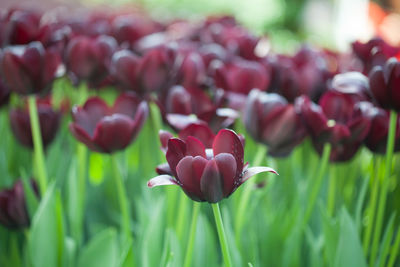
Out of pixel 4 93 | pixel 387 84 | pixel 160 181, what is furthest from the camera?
pixel 4 93

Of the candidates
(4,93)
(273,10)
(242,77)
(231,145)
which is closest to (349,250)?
(231,145)

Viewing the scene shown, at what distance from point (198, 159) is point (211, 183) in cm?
3

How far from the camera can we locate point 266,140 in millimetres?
789

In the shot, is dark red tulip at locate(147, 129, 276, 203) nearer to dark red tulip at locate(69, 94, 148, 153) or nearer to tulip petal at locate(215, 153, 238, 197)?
tulip petal at locate(215, 153, 238, 197)

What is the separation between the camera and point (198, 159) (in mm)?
533

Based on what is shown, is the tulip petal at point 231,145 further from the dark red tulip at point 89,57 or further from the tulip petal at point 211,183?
the dark red tulip at point 89,57

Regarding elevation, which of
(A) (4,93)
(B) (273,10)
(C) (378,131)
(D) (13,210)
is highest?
(C) (378,131)

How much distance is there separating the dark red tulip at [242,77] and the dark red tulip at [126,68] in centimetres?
17

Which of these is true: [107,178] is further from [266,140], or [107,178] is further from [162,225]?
[266,140]

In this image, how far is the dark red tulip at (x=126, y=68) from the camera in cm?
91

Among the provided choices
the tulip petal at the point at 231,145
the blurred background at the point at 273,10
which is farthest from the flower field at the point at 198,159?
the blurred background at the point at 273,10

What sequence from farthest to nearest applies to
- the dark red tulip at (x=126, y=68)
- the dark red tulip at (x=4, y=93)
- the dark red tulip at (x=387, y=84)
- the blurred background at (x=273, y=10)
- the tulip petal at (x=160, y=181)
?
the blurred background at (x=273, y=10) < the dark red tulip at (x=4, y=93) < the dark red tulip at (x=126, y=68) < the dark red tulip at (x=387, y=84) < the tulip petal at (x=160, y=181)

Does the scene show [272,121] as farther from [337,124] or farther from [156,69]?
[156,69]

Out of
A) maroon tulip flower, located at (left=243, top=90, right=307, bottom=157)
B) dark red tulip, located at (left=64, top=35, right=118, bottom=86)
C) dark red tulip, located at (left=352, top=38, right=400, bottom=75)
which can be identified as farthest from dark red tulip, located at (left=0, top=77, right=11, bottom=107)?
dark red tulip, located at (left=352, top=38, right=400, bottom=75)
